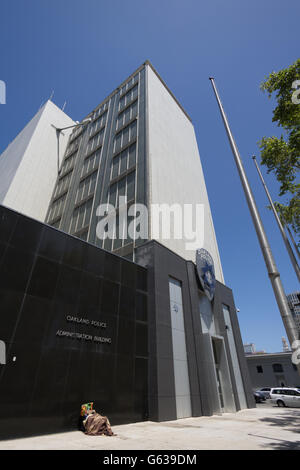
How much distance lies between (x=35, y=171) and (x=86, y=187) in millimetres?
12211

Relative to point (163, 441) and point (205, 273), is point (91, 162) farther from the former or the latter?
point (163, 441)

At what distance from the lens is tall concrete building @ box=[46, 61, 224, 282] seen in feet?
74.5

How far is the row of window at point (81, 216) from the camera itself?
90.7 feet

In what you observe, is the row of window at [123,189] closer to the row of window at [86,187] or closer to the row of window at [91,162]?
the row of window at [86,187]

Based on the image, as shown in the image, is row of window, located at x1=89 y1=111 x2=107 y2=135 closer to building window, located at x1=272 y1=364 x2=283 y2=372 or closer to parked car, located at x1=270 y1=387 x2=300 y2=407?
parked car, located at x1=270 y1=387 x2=300 y2=407

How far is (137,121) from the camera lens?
28234 millimetres

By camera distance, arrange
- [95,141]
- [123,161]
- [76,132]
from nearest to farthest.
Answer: [123,161] < [95,141] < [76,132]

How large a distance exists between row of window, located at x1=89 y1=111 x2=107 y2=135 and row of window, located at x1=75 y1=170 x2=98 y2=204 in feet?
32.1

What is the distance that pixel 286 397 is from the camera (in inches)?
951

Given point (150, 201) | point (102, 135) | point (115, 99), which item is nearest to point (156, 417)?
point (150, 201)

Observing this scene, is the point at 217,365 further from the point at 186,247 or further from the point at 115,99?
the point at 115,99

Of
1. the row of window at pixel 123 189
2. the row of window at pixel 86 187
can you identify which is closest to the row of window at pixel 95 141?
the row of window at pixel 86 187

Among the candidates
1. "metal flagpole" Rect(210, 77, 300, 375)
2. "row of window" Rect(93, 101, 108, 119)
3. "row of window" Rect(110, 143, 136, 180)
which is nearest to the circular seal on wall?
"row of window" Rect(110, 143, 136, 180)

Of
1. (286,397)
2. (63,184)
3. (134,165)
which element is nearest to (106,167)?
(134,165)
